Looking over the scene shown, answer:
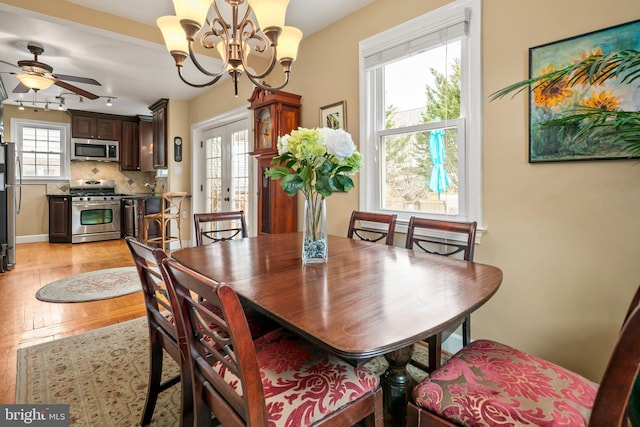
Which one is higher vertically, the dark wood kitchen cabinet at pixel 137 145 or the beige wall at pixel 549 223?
the dark wood kitchen cabinet at pixel 137 145

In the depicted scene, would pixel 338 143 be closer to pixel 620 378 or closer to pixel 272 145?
pixel 620 378

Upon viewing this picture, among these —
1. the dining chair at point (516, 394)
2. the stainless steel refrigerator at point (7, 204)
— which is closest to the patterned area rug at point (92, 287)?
the stainless steel refrigerator at point (7, 204)

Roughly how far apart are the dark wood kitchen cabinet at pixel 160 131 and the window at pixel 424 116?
4.22 metres

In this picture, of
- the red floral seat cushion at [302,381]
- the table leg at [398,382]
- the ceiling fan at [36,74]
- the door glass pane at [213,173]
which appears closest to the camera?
the red floral seat cushion at [302,381]

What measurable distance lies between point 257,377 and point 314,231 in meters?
0.77

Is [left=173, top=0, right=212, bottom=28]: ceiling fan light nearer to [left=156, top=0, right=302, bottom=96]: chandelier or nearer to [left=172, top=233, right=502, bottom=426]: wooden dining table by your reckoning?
[left=156, top=0, right=302, bottom=96]: chandelier

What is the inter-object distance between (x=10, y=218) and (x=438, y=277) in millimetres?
5438

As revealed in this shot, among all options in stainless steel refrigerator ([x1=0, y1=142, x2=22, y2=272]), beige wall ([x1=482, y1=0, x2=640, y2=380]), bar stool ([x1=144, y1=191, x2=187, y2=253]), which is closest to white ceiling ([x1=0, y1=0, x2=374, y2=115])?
stainless steel refrigerator ([x1=0, y1=142, x2=22, y2=272])

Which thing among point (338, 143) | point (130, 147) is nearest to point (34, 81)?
point (130, 147)

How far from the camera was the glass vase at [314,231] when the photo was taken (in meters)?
1.46

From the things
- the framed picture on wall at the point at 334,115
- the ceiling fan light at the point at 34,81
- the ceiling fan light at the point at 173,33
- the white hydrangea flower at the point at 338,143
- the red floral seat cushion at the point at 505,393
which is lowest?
the red floral seat cushion at the point at 505,393

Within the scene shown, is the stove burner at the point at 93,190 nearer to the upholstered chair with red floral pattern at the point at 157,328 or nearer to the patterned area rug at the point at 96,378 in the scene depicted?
the patterned area rug at the point at 96,378

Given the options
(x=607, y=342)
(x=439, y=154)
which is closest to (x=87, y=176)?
(x=439, y=154)

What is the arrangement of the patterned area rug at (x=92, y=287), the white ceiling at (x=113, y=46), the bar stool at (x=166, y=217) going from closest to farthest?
the white ceiling at (x=113, y=46), the patterned area rug at (x=92, y=287), the bar stool at (x=166, y=217)
